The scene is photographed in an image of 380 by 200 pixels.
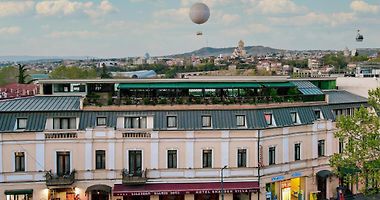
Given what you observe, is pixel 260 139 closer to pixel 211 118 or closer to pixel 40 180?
pixel 211 118

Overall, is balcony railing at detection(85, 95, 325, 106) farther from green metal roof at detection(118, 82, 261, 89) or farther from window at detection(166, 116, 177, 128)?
green metal roof at detection(118, 82, 261, 89)

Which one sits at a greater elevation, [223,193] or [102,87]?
[102,87]

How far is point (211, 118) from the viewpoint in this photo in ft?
160

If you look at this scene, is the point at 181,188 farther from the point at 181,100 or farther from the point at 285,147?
the point at 285,147

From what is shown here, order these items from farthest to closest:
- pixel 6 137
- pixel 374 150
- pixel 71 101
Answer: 1. pixel 71 101
2. pixel 6 137
3. pixel 374 150

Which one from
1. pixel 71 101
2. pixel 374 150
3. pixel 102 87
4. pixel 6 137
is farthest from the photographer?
pixel 102 87

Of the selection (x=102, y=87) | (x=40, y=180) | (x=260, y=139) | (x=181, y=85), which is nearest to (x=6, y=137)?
(x=40, y=180)

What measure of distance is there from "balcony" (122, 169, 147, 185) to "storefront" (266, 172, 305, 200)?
36.7 ft

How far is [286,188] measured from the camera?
52000mm

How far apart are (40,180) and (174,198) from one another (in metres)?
11.5

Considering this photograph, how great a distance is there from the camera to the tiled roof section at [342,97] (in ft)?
190

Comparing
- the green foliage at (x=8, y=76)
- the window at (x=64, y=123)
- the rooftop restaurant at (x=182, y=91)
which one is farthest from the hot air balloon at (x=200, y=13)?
the green foliage at (x=8, y=76)

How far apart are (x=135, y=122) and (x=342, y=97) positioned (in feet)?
79.1

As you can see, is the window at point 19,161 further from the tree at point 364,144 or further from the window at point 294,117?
the tree at point 364,144
